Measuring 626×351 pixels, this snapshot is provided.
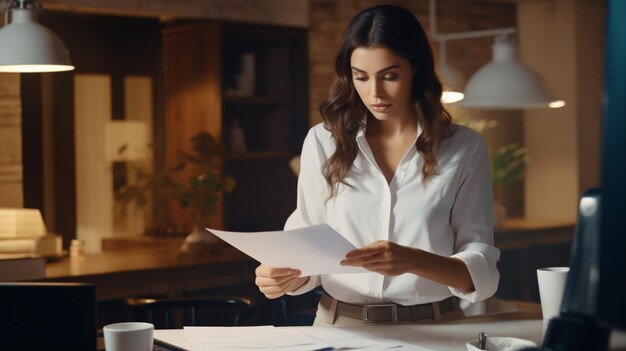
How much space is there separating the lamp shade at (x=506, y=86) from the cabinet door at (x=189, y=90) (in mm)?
1444

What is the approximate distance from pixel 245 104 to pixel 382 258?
12.4ft

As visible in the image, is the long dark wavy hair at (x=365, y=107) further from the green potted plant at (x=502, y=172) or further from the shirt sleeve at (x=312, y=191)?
the green potted plant at (x=502, y=172)

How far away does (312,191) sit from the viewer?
2.38m

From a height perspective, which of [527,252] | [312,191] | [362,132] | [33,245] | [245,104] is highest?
[245,104]

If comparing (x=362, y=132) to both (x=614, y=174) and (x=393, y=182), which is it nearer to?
(x=393, y=182)

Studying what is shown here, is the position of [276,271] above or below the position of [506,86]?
below

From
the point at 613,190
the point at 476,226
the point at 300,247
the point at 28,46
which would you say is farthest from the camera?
the point at 28,46

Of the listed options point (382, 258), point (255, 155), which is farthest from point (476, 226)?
point (255, 155)

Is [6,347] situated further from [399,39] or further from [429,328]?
[399,39]

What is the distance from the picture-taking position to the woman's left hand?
6.35 feet

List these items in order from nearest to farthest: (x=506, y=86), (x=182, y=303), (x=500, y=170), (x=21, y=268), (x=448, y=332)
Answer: (x=448, y=332) < (x=182, y=303) < (x=21, y=268) < (x=506, y=86) < (x=500, y=170)

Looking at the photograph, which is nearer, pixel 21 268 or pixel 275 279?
pixel 275 279

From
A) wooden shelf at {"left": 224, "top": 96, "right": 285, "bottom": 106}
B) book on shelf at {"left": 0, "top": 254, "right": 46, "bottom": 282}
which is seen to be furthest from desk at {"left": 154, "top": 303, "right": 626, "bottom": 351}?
wooden shelf at {"left": 224, "top": 96, "right": 285, "bottom": 106}

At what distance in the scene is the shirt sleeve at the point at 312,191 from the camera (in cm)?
237
